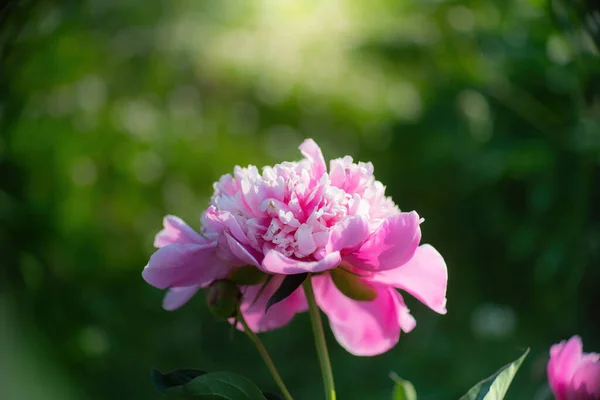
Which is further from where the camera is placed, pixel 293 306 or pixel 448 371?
pixel 448 371

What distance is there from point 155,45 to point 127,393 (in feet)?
3.37

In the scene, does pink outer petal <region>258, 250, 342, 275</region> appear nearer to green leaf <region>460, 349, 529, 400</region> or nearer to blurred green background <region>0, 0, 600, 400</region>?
green leaf <region>460, 349, 529, 400</region>

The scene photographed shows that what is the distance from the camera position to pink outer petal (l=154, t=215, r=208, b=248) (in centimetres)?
35

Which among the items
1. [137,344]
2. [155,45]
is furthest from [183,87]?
[137,344]

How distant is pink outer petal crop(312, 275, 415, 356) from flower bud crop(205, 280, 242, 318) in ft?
0.19

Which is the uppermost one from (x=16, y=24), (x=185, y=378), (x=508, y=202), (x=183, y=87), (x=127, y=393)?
(x=16, y=24)

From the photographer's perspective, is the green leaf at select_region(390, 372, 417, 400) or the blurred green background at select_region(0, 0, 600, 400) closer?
the green leaf at select_region(390, 372, 417, 400)

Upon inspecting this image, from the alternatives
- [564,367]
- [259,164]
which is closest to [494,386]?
[564,367]

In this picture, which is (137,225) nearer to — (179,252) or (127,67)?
(127,67)

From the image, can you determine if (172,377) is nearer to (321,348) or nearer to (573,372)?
(321,348)

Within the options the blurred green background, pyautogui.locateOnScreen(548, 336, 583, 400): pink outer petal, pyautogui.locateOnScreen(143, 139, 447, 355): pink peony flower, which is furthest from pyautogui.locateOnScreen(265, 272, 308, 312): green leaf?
the blurred green background

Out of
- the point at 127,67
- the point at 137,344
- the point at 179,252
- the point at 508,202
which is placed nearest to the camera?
the point at 179,252

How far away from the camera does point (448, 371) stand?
146 cm

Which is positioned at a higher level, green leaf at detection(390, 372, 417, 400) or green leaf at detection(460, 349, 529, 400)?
green leaf at detection(460, 349, 529, 400)
